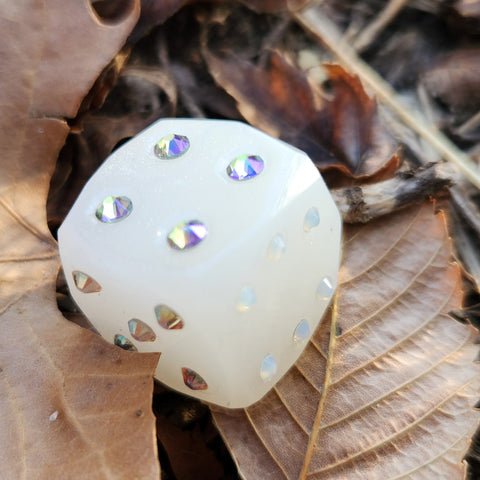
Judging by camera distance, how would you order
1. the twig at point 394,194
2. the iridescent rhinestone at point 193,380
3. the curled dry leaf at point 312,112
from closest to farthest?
the iridescent rhinestone at point 193,380
the twig at point 394,194
the curled dry leaf at point 312,112

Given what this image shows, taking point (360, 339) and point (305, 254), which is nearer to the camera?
point (305, 254)

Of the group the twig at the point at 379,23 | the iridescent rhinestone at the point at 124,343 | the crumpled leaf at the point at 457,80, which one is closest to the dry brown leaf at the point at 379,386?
the iridescent rhinestone at the point at 124,343

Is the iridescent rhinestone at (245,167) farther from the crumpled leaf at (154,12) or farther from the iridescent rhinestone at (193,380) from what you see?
the crumpled leaf at (154,12)

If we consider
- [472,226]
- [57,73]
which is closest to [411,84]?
[472,226]

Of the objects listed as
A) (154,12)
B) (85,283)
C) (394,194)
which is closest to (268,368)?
(85,283)

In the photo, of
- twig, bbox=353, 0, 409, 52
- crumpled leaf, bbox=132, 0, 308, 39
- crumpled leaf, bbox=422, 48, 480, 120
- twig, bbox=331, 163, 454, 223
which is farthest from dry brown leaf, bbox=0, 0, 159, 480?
crumpled leaf, bbox=422, 48, 480, 120

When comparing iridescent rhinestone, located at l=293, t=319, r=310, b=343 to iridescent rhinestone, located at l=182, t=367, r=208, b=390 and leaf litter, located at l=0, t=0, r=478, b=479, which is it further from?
iridescent rhinestone, located at l=182, t=367, r=208, b=390

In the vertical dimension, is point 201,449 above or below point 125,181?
below

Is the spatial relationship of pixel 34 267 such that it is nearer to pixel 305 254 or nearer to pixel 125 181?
pixel 125 181

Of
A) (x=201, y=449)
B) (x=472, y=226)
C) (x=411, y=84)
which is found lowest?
(x=201, y=449)
